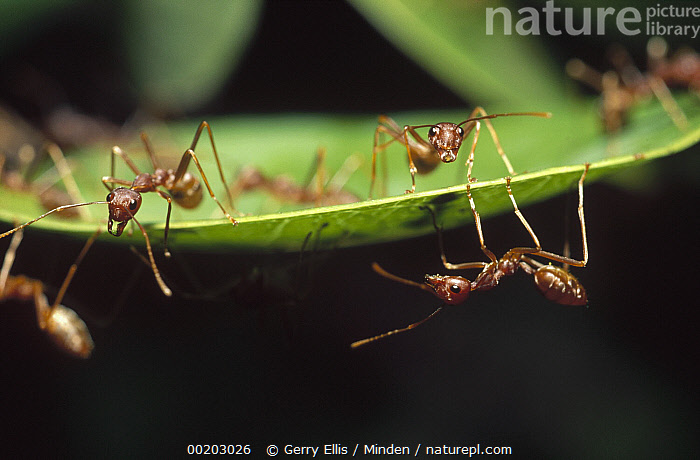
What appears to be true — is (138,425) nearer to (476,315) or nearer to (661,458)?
(476,315)

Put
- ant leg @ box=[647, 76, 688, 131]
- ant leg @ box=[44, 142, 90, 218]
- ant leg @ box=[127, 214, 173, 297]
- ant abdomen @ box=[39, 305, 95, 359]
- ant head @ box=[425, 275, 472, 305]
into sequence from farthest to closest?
ant leg @ box=[44, 142, 90, 218]
ant abdomen @ box=[39, 305, 95, 359]
ant leg @ box=[647, 76, 688, 131]
ant head @ box=[425, 275, 472, 305]
ant leg @ box=[127, 214, 173, 297]

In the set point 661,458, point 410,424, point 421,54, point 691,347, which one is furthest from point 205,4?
point 661,458

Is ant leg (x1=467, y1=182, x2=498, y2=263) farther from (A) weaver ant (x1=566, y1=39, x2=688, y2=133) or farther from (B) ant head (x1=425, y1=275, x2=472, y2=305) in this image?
(A) weaver ant (x1=566, y1=39, x2=688, y2=133)

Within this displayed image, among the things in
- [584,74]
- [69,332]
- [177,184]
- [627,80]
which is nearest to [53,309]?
[69,332]

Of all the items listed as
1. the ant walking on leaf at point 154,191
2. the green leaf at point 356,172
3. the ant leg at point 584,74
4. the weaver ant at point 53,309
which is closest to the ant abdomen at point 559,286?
the green leaf at point 356,172

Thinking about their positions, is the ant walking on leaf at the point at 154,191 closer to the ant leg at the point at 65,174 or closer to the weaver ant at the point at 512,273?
the ant leg at the point at 65,174

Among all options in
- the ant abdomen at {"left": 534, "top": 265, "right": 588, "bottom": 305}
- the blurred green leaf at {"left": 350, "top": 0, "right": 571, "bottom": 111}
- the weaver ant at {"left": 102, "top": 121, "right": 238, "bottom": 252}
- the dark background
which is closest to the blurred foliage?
the blurred green leaf at {"left": 350, "top": 0, "right": 571, "bottom": 111}
